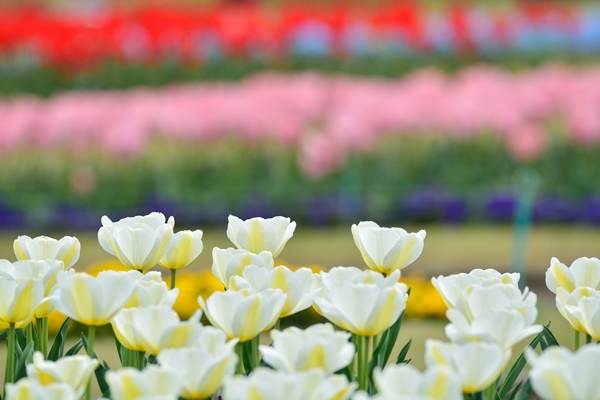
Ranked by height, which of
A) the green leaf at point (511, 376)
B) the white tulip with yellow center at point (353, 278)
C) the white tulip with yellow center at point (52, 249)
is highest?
the white tulip with yellow center at point (353, 278)

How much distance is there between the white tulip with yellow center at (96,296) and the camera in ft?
4.53

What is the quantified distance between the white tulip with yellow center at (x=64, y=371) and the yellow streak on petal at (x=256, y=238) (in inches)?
21.0

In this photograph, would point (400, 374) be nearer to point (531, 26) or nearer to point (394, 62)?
point (394, 62)

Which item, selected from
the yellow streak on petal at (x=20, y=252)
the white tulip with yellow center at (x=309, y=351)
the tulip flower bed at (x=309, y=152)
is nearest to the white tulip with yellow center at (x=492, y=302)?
the white tulip with yellow center at (x=309, y=351)

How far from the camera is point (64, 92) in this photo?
39.3ft

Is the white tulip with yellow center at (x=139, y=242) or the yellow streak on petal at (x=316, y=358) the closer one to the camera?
the yellow streak on petal at (x=316, y=358)

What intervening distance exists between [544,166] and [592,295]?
7.26 meters

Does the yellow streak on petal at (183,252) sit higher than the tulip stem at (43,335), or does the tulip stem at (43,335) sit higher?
the yellow streak on petal at (183,252)

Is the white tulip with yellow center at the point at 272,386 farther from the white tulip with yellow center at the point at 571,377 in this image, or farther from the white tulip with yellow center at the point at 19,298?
the white tulip with yellow center at the point at 19,298

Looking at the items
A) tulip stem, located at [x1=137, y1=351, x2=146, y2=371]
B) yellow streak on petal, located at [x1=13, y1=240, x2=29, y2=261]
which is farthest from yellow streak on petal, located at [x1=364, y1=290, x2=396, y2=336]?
yellow streak on petal, located at [x1=13, y1=240, x2=29, y2=261]

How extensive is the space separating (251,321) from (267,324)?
0.03 m

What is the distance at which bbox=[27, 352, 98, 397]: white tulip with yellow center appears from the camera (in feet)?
4.05

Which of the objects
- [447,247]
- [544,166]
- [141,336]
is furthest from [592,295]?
[544,166]

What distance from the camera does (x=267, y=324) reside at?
1.38 metres
